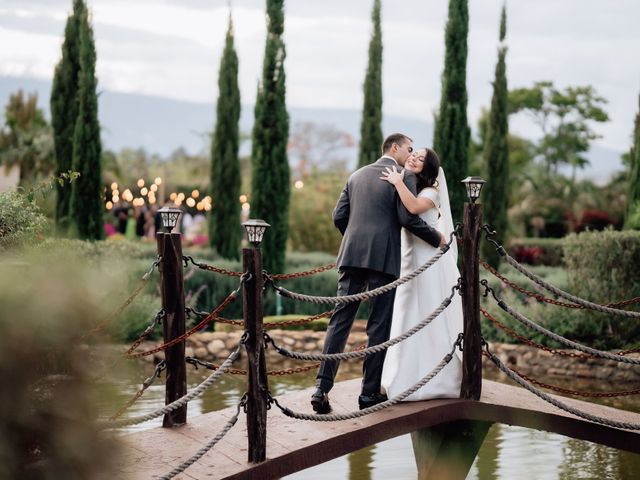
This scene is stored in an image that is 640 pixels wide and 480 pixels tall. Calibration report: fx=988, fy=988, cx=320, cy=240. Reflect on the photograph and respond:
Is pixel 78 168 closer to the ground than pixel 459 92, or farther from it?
closer to the ground

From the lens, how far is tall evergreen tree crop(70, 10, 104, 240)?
693 inches

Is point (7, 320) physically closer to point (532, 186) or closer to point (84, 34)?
point (84, 34)

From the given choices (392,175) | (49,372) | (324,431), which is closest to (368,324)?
(324,431)

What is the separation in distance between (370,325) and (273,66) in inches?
474

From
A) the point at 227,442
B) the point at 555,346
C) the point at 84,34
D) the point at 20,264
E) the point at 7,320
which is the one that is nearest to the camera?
the point at 7,320

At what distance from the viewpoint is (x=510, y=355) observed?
502 inches

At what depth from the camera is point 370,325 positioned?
625 cm

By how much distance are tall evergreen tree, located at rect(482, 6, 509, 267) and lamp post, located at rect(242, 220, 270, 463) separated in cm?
1453

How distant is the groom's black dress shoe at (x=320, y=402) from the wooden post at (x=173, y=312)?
797mm

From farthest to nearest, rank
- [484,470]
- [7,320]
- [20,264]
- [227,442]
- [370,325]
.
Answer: [484,470]
[370,325]
[227,442]
[20,264]
[7,320]

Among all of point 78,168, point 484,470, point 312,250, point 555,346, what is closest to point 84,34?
point 78,168

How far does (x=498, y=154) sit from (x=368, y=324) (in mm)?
14052

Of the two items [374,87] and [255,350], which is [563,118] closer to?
[374,87]

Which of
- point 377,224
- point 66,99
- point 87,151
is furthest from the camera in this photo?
point 66,99
